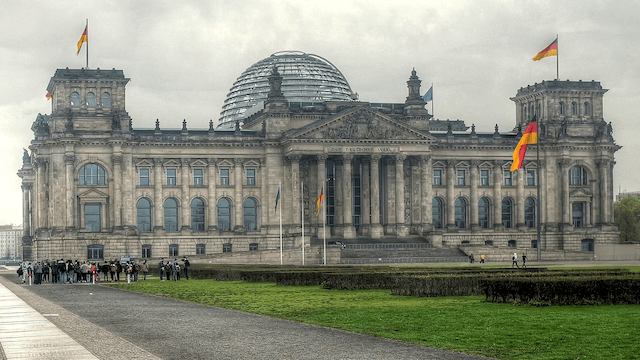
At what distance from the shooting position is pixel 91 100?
392ft

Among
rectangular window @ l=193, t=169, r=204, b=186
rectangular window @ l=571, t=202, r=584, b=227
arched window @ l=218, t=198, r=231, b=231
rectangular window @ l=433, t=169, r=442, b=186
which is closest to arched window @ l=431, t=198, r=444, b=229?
rectangular window @ l=433, t=169, r=442, b=186

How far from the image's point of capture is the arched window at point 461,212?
132625 mm

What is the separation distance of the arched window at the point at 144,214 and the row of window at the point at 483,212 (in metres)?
37.2

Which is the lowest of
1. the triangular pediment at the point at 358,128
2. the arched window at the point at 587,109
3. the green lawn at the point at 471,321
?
the green lawn at the point at 471,321

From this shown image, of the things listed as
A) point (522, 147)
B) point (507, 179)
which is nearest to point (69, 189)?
point (522, 147)

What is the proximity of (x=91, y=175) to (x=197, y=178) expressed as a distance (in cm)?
1299

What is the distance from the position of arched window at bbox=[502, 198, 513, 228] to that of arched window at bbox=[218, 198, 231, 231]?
3772 cm

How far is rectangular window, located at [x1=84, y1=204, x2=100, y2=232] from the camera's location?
11862cm

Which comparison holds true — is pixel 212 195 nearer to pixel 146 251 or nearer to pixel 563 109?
pixel 146 251

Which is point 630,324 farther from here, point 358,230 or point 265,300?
point 358,230

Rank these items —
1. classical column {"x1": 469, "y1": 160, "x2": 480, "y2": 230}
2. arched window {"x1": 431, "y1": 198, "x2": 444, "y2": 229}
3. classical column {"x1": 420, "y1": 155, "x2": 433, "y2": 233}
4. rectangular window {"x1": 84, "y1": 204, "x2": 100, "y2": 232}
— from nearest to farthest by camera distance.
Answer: rectangular window {"x1": 84, "y1": 204, "x2": 100, "y2": 232}
classical column {"x1": 420, "y1": 155, "x2": 433, "y2": 233}
arched window {"x1": 431, "y1": 198, "x2": 444, "y2": 229}
classical column {"x1": 469, "y1": 160, "x2": 480, "y2": 230}

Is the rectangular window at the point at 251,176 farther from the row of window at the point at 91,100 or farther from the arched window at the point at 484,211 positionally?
the arched window at the point at 484,211

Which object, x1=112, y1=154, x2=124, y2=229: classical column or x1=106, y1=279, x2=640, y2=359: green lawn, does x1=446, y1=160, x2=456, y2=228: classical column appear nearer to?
x1=112, y1=154, x2=124, y2=229: classical column

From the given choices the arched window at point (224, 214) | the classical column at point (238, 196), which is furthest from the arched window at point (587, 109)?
the arched window at point (224, 214)
